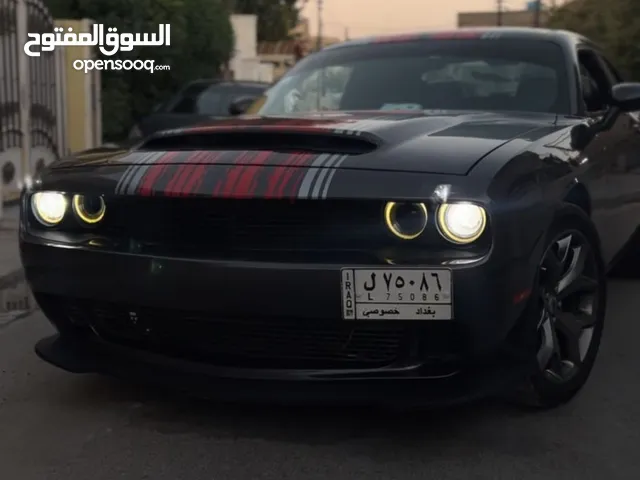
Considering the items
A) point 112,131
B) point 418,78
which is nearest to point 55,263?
point 418,78

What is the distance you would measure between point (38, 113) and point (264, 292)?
7.56 meters

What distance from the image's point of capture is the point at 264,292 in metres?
3.06

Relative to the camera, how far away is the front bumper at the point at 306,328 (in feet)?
9.93

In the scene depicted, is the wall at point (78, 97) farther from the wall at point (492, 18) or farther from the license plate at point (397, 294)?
the wall at point (492, 18)

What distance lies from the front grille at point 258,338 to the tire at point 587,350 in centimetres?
57

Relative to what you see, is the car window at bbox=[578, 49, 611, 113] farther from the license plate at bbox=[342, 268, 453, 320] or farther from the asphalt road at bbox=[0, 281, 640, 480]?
the license plate at bbox=[342, 268, 453, 320]

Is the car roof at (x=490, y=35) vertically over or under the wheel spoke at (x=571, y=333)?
over

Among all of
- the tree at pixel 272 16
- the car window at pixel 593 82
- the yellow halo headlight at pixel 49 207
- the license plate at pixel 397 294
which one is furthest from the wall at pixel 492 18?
the license plate at pixel 397 294

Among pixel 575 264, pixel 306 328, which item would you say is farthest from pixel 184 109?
pixel 306 328

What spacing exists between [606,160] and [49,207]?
245 centimetres

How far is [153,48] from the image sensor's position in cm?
1425

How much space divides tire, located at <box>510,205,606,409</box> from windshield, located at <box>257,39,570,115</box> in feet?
3.08

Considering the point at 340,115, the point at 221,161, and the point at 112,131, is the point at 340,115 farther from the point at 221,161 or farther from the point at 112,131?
the point at 112,131

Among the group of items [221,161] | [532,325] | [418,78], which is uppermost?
[418,78]
